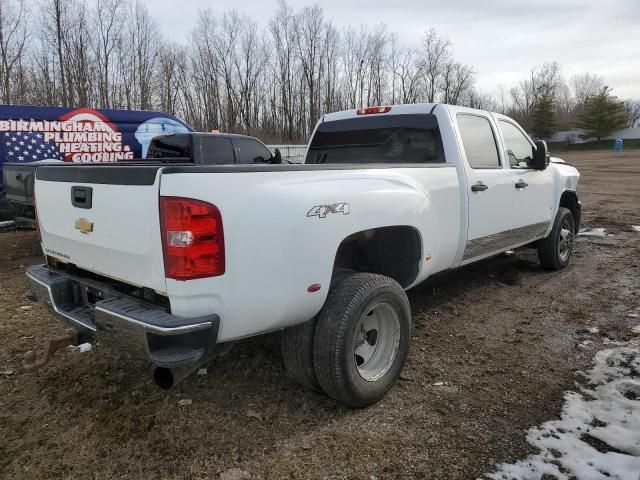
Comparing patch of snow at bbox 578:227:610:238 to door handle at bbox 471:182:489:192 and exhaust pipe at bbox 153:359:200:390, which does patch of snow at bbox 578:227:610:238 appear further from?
exhaust pipe at bbox 153:359:200:390

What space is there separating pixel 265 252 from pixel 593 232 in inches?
336

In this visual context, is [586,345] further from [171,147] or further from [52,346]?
[171,147]

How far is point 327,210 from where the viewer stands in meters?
2.72

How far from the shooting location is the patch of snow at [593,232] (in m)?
8.80

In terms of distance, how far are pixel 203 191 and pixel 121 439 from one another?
1.58 meters

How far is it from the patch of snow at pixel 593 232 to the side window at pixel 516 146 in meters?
3.99

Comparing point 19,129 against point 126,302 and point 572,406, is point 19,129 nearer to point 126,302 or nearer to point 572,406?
point 126,302

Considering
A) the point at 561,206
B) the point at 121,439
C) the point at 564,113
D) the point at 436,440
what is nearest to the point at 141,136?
the point at 561,206

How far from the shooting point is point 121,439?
2.79m

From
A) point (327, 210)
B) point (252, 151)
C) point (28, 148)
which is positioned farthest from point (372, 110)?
point (28, 148)

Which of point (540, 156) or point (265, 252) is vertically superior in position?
point (540, 156)

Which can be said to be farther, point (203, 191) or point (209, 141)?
point (209, 141)

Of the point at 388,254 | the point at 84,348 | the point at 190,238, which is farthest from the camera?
the point at 84,348

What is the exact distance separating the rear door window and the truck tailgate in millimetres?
5073
